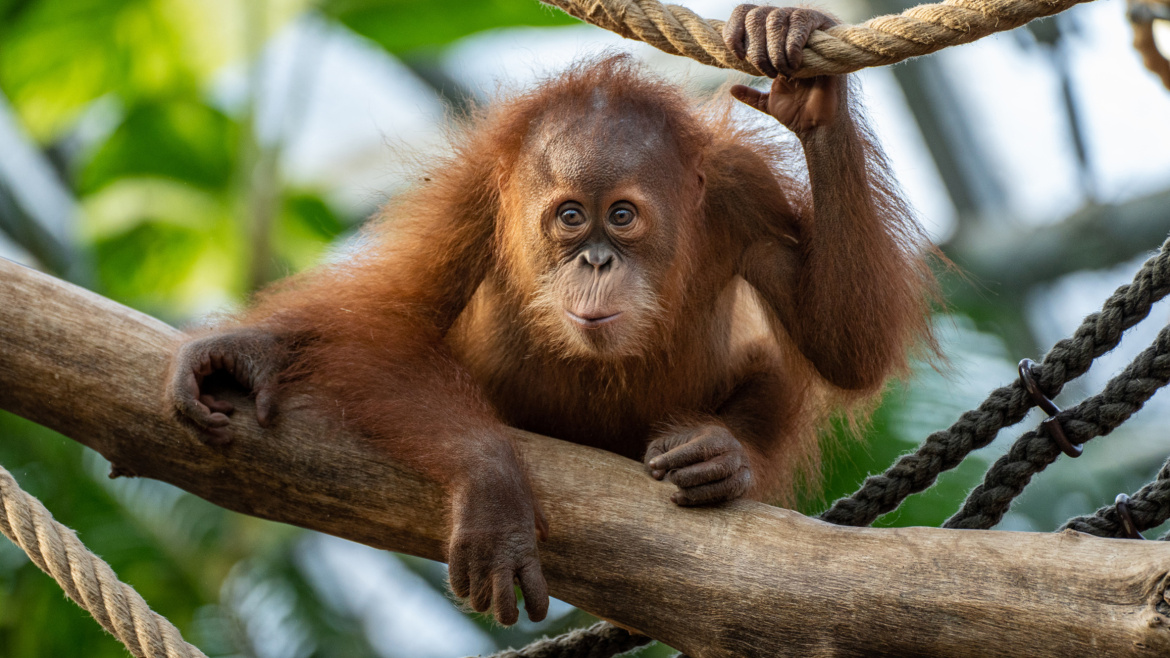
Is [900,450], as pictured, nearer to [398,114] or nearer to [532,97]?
[532,97]

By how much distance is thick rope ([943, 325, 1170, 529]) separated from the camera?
2.37 metres

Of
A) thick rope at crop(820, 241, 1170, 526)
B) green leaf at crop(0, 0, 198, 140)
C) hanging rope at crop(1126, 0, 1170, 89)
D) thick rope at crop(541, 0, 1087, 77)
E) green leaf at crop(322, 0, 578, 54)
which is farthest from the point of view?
green leaf at crop(0, 0, 198, 140)

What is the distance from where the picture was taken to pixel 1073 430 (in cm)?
243

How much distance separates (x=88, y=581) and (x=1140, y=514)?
2180mm

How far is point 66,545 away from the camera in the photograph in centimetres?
221

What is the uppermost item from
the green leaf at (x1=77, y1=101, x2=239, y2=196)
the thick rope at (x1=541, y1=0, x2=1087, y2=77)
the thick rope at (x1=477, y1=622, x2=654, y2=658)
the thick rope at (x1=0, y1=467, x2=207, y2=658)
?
the green leaf at (x1=77, y1=101, x2=239, y2=196)

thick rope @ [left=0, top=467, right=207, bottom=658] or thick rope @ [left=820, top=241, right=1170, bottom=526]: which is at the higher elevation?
thick rope @ [left=820, top=241, right=1170, bottom=526]

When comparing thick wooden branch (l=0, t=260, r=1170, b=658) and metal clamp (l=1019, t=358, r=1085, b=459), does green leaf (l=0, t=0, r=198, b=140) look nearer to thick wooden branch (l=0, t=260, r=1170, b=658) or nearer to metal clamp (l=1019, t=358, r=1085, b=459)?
thick wooden branch (l=0, t=260, r=1170, b=658)

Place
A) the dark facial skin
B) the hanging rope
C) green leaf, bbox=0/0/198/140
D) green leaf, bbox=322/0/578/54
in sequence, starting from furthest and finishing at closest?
green leaf, bbox=0/0/198/140 < green leaf, bbox=322/0/578/54 < the hanging rope < the dark facial skin

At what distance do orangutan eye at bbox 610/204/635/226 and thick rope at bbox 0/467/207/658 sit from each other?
4.42 feet

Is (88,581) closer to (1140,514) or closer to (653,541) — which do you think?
(653,541)

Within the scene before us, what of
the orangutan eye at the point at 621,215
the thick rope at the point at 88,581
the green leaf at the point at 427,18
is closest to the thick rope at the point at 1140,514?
the orangutan eye at the point at 621,215

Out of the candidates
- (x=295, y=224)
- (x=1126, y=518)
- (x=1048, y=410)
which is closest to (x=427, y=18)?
(x=295, y=224)

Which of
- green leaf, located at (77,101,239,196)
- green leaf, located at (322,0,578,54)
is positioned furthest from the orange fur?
green leaf, located at (77,101,239,196)
